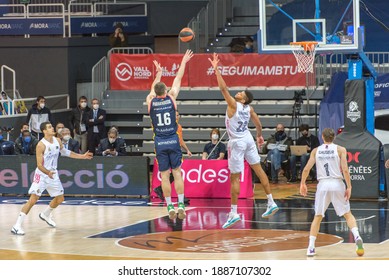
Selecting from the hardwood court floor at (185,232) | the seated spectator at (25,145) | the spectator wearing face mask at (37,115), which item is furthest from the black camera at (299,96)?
the seated spectator at (25,145)

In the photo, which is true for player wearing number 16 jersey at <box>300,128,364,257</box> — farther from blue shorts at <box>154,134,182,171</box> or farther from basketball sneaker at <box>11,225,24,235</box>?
basketball sneaker at <box>11,225,24,235</box>

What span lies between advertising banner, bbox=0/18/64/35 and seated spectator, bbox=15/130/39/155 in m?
7.24

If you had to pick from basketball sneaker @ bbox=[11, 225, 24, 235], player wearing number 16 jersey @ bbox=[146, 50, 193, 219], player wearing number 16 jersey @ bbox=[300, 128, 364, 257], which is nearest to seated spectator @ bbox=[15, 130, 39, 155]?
basketball sneaker @ bbox=[11, 225, 24, 235]

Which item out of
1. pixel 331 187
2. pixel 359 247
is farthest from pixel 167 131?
pixel 359 247

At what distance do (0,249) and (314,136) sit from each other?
448 inches

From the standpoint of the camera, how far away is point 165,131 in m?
17.9

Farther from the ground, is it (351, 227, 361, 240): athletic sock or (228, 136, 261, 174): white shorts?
(228, 136, 261, 174): white shorts

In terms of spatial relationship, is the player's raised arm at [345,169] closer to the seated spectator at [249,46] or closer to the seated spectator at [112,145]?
the seated spectator at [112,145]

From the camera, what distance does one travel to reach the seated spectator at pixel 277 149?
2623 centimetres

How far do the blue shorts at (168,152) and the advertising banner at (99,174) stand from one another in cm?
568

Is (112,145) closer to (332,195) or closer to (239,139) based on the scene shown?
(239,139)

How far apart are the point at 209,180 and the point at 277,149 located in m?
3.11

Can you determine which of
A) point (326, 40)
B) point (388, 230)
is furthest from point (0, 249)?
point (326, 40)

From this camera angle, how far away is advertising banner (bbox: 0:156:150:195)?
78.3 ft
